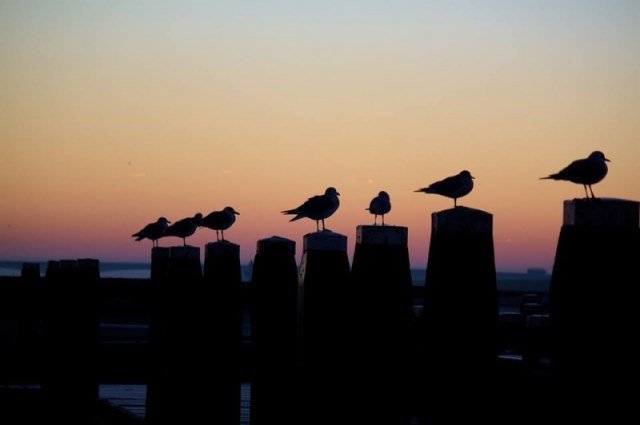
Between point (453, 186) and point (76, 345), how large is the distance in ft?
17.9

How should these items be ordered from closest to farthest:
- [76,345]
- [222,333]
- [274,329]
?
[274,329] → [222,333] → [76,345]

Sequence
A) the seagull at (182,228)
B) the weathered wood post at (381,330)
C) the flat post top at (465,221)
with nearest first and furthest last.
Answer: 1. the flat post top at (465,221)
2. the weathered wood post at (381,330)
3. the seagull at (182,228)

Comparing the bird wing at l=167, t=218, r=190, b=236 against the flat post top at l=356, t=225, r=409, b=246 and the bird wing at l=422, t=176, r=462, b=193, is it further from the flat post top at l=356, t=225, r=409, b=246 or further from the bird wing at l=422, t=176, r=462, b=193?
the flat post top at l=356, t=225, r=409, b=246

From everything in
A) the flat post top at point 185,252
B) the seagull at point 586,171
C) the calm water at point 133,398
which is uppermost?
the seagull at point 586,171

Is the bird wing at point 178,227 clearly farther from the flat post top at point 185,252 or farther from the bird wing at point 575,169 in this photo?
the bird wing at point 575,169

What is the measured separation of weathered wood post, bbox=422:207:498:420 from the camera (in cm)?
539

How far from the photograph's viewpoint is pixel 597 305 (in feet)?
14.7

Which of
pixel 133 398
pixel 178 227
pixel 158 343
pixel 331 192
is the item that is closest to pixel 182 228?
pixel 178 227

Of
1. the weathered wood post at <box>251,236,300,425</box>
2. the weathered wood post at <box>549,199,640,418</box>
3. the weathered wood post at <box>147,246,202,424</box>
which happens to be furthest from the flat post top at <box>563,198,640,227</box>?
the weathered wood post at <box>147,246,202,424</box>

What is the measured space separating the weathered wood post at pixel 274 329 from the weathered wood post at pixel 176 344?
1108 millimetres

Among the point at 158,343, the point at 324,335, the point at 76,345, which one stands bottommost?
the point at 76,345

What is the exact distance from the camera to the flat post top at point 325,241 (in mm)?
7250

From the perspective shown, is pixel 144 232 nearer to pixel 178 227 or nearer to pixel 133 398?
pixel 178 227

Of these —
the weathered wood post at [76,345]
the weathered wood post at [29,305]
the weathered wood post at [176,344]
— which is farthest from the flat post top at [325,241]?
the weathered wood post at [29,305]
